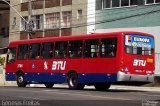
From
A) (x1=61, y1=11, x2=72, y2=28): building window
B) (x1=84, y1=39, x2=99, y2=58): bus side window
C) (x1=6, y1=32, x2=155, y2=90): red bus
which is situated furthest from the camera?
(x1=61, y1=11, x2=72, y2=28): building window

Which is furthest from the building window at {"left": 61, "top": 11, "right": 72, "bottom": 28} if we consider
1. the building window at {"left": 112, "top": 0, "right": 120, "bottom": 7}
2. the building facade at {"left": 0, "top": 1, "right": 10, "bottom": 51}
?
the building facade at {"left": 0, "top": 1, "right": 10, "bottom": 51}

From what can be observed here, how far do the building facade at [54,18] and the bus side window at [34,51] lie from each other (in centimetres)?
1685

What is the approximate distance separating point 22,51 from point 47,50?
2.90m

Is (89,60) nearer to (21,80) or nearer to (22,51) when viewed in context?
(22,51)

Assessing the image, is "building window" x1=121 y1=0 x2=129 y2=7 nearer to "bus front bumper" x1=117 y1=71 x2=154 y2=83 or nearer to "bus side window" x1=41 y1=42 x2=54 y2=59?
"bus side window" x1=41 y1=42 x2=54 y2=59

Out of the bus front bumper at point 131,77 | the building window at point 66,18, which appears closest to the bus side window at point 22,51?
the bus front bumper at point 131,77

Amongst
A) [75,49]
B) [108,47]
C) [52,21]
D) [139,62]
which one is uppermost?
[52,21]

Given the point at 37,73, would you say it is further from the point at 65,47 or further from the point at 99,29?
the point at 99,29

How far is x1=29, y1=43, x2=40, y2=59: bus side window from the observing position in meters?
32.0

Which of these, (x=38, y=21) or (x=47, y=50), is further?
(x=38, y=21)

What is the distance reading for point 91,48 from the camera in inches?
1109

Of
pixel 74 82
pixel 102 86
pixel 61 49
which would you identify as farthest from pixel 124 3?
pixel 74 82

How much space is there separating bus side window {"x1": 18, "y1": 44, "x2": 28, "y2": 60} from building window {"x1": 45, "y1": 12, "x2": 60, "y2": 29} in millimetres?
21112

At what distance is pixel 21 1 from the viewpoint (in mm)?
60312
